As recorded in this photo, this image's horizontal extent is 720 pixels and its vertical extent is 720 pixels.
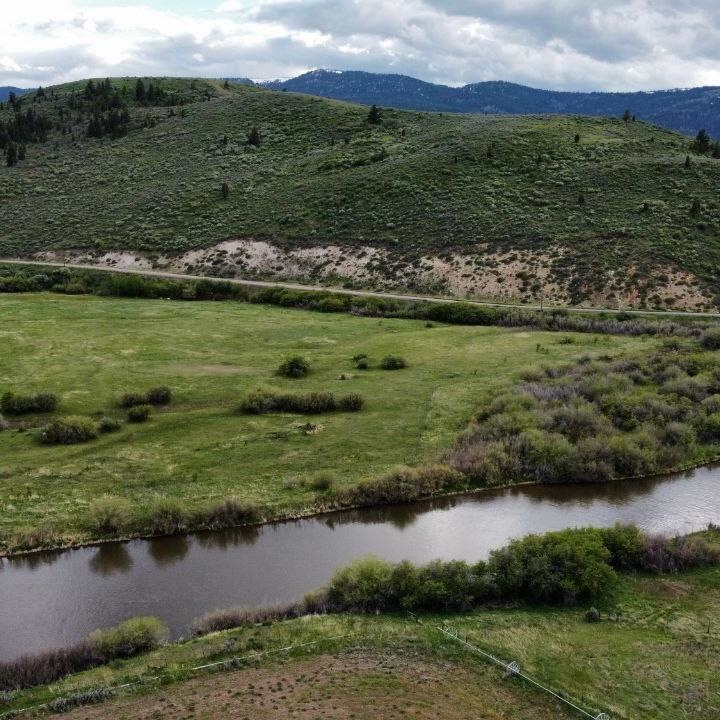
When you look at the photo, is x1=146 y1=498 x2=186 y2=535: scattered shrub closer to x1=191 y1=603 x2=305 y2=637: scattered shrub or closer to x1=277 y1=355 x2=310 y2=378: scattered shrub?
x1=191 y1=603 x2=305 y2=637: scattered shrub

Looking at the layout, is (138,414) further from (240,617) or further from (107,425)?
(240,617)

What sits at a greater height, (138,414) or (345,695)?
(138,414)

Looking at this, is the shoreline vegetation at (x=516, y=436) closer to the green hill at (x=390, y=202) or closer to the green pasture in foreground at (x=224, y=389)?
the green pasture in foreground at (x=224, y=389)

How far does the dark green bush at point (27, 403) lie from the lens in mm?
40750

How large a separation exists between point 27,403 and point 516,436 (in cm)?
2678

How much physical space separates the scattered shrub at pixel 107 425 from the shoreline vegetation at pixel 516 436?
8cm

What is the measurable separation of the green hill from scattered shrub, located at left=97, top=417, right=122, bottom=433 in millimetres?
44773

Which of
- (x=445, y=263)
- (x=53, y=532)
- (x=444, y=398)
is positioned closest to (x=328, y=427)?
(x=444, y=398)

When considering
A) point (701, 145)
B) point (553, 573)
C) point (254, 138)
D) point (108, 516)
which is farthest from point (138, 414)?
point (701, 145)

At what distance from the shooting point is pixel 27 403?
4094 cm

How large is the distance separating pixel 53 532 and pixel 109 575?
3783 mm

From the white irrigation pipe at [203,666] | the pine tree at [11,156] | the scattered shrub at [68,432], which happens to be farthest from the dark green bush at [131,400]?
the pine tree at [11,156]

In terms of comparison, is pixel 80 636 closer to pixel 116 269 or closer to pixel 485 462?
pixel 485 462

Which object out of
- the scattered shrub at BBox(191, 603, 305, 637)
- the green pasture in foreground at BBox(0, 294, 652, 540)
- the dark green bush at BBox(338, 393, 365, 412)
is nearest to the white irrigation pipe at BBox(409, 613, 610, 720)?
the scattered shrub at BBox(191, 603, 305, 637)
